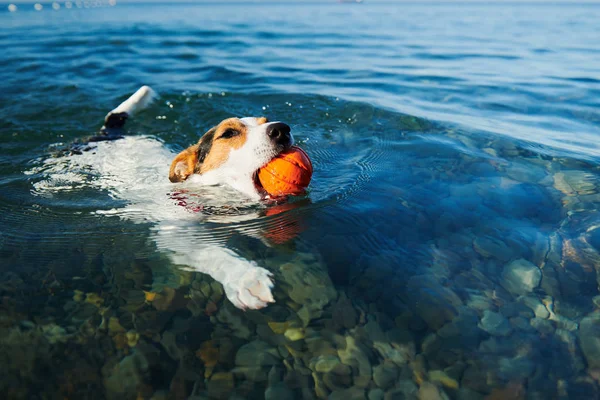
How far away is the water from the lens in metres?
2.81

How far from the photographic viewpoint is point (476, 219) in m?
4.53

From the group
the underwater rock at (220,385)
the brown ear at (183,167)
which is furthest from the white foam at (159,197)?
the underwater rock at (220,385)

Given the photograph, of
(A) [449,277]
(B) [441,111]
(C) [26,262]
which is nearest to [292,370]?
(A) [449,277]

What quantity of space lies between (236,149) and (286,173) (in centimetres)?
72

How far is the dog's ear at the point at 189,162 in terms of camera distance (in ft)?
17.3

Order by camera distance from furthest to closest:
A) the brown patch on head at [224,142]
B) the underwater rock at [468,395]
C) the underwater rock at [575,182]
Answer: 1. the underwater rock at [575,182]
2. the brown patch on head at [224,142]
3. the underwater rock at [468,395]

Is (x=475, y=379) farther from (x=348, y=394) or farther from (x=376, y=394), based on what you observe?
(x=348, y=394)

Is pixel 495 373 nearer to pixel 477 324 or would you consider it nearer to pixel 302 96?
pixel 477 324

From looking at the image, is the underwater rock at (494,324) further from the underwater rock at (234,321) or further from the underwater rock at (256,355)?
the underwater rock at (234,321)

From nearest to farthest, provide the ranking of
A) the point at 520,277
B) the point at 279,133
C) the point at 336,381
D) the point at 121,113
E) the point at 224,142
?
the point at 336,381 < the point at 520,277 < the point at 279,133 < the point at 224,142 < the point at 121,113

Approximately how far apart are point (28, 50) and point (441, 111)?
12.3 m

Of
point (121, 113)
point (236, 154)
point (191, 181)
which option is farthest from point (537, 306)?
point (121, 113)

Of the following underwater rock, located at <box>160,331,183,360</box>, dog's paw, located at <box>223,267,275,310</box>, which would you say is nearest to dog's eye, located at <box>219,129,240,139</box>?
dog's paw, located at <box>223,267,275,310</box>

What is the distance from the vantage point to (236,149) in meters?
4.82
